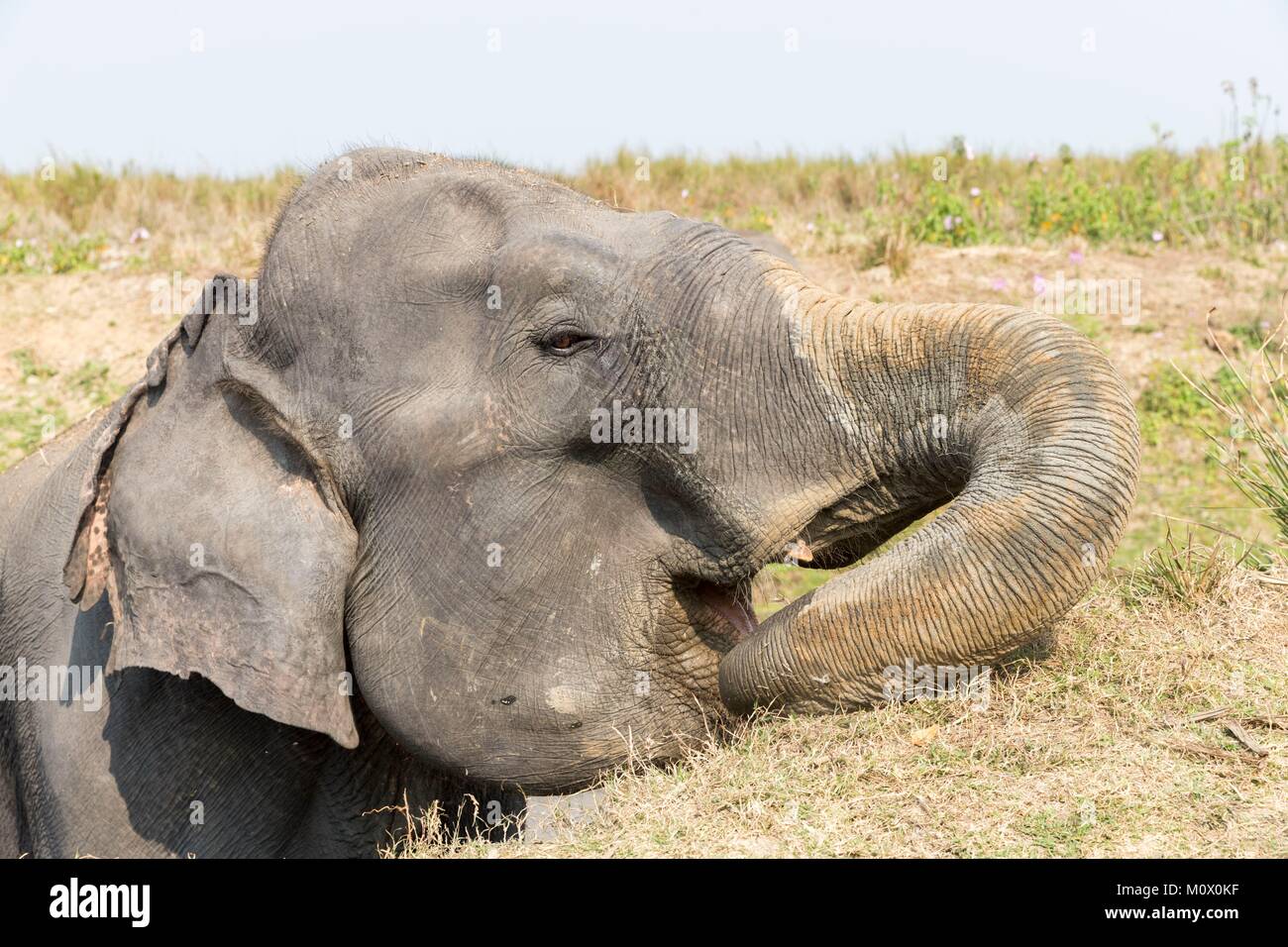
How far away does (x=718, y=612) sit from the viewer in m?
3.99

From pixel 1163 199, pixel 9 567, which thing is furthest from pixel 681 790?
pixel 1163 199

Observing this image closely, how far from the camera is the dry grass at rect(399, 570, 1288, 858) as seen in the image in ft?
11.2

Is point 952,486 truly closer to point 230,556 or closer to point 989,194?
point 230,556

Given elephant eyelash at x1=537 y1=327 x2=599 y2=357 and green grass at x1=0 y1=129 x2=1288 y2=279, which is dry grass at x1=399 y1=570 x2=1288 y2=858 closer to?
elephant eyelash at x1=537 y1=327 x2=599 y2=357

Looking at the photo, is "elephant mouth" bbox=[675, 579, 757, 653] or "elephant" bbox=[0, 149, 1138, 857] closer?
"elephant" bbox=[0, 149, 1138, 857]

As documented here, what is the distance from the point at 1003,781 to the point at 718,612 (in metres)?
0.85

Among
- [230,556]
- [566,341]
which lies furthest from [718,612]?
[230,556]

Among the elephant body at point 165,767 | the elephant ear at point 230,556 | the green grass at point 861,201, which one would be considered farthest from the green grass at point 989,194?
the elephant ear at point 230,556

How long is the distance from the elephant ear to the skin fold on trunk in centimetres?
109

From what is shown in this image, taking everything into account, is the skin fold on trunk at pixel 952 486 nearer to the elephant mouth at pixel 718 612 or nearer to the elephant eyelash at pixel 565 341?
the elephant mouth at pixel 718 612

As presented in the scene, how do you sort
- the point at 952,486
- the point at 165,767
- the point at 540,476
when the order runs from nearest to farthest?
the point at 952,486
the point at 540,476
the point at 165,767

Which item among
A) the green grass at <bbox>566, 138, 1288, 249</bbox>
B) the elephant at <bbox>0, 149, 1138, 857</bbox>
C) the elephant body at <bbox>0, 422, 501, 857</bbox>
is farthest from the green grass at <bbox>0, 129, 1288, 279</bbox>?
the elephant at <bbox>0, 149, 1138, 857</bbox>

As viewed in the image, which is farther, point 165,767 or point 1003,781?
point 165,767

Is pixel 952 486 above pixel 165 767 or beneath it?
above
